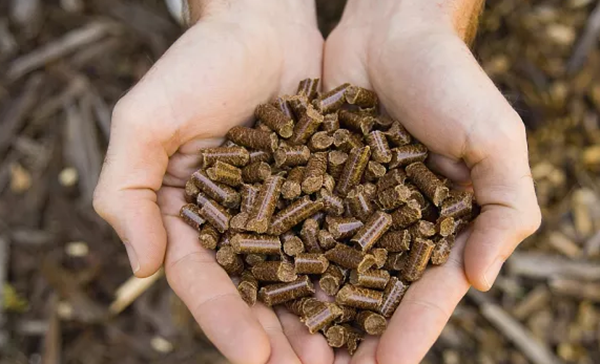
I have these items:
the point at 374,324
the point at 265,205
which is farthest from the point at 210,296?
the point at 374,324

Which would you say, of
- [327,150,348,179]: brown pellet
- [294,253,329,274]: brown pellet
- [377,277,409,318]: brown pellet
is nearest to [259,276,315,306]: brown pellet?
[294,253,329,274]: brown pellet

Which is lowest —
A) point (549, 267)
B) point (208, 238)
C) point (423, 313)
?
point (549, 267)

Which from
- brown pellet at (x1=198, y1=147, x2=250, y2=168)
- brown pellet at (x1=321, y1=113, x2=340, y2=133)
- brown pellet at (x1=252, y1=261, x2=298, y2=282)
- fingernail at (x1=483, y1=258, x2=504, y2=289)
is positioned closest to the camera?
fingernail at (x1=483, y1=258, x2=504, y2=289)

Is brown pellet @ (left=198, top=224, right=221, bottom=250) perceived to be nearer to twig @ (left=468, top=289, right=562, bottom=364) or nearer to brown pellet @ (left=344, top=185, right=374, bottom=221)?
brown pellet @ (left=344, top=185, right=374, bottom=221)

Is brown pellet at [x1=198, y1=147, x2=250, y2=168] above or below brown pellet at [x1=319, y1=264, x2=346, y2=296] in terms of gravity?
above

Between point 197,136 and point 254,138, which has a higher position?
point 197,136

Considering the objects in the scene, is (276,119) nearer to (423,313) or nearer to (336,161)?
(336,161)
